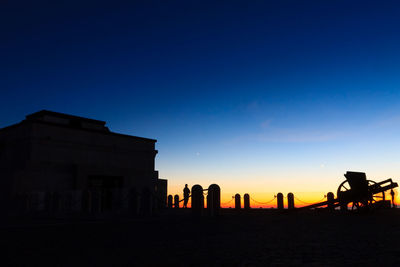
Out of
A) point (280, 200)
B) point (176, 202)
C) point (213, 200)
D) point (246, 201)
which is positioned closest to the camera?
point (213, 200)

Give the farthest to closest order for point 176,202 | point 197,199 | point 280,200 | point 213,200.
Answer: point 176,202 < point 280,200 < point 213,200 < point 197,199

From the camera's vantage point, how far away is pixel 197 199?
18.4 meters

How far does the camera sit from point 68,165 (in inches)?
1168

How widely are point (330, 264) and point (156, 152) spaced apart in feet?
109

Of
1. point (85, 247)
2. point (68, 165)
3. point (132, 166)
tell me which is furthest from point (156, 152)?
point (85, 247)

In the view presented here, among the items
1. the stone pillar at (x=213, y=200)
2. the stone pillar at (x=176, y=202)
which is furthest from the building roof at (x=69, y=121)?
the stone pillar at (x=213, y=200)

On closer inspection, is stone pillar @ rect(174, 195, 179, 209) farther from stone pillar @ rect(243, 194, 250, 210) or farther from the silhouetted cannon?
the silhouetted cannon

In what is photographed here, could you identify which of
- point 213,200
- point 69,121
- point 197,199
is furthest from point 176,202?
point 197,199

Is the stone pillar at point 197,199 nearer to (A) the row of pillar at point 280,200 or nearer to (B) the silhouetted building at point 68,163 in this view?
(B) the silhouetted building at point 68,163

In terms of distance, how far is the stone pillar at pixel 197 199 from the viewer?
1839cm

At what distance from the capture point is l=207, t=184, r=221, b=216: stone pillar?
18.5 meters

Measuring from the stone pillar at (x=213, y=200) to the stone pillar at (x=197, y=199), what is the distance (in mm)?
420

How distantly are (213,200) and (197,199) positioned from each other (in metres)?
0.89

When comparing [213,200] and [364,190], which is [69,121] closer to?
[213,200]
